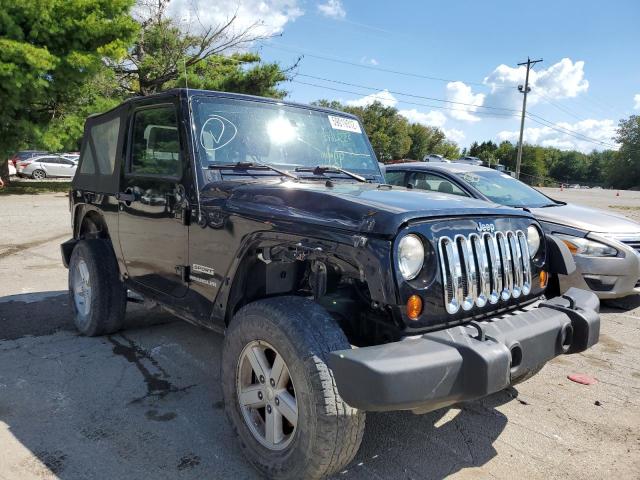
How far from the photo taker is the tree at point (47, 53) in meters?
15.3

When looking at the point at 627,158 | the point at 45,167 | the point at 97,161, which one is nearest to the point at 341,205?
the point at 97,161

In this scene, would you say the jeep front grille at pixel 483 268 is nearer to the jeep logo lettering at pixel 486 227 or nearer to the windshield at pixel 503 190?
the jeep logo lettering at pixel 486 227

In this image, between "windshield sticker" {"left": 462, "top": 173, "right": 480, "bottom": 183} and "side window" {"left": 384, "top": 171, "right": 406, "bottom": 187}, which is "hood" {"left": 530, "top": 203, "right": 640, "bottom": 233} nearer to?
"windshield sticker" {"left": 462, "top": 173, "right": 480, "bottom": 183}

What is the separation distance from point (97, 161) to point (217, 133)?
1765 mm

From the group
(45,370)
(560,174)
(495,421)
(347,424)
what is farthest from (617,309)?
(560,174)

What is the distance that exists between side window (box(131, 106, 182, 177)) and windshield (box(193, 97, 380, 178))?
221 millimetres

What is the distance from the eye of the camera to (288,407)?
2.39 metres

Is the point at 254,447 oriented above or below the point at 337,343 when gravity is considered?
below

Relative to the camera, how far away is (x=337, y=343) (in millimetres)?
2211

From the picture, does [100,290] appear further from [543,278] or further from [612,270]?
[612,270]

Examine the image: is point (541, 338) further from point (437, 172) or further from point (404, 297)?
point (437, 172)

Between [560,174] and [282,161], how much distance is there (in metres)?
124

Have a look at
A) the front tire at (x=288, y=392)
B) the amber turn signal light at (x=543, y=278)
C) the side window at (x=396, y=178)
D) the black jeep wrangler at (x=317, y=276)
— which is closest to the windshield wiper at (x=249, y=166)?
the black jeep wrangler at (x=317, y=276)

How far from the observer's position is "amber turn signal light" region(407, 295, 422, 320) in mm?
2260
